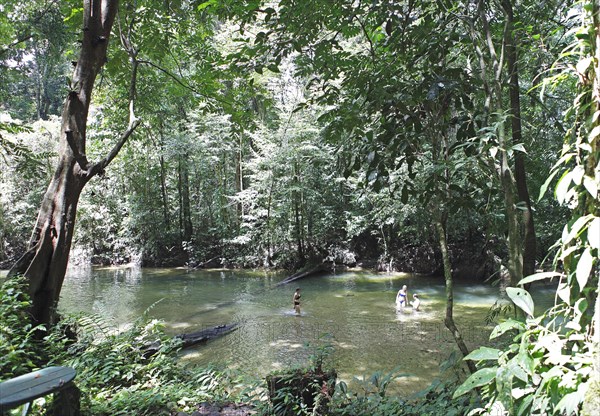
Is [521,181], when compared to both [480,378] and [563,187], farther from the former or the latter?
[480,378]

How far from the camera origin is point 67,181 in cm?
469

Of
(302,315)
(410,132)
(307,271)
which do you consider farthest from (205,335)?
(307,271)

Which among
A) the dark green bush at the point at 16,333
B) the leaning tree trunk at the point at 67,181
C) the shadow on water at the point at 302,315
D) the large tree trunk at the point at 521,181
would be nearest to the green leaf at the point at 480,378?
the large tree trunk at the point at 521,181

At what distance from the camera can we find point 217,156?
23625 mm

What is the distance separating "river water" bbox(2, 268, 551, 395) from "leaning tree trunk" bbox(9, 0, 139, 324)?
1511mm

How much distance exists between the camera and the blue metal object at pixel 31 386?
178cm

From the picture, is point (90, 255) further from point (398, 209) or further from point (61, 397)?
point (61, 397)

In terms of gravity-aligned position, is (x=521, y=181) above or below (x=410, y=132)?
below

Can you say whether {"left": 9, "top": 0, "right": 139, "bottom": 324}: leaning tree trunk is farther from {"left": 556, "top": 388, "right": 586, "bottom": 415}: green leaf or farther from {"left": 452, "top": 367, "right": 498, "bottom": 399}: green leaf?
{"left": 556, "top": 388, "right": 586, "bottom": 415}: green leaf

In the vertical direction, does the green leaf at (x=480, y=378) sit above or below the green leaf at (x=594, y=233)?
below

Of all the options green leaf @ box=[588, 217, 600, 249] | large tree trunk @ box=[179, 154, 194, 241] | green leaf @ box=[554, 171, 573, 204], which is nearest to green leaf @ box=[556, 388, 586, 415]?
green leaf @ box=[588, 217, 600, 249]

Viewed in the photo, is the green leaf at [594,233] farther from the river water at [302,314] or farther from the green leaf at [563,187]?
the river water at [302,314]

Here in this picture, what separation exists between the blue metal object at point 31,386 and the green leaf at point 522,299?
209 centimetres

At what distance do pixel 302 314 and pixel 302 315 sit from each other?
13 cm
